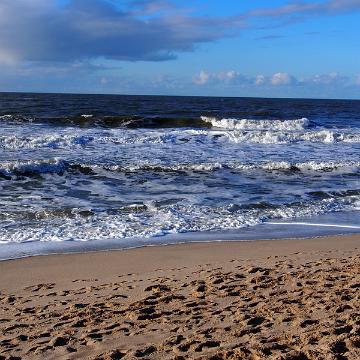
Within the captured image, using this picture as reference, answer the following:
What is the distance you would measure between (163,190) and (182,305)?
818 cm

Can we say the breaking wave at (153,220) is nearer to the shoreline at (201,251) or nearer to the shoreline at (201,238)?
the shoreline at (201,238)

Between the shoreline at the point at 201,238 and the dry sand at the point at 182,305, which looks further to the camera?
the shoreline at the point at 201,238

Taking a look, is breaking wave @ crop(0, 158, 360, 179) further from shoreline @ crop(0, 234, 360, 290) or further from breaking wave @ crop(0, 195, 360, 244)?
shoreline @ crop(0, 234, 360, 290)

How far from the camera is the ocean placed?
29.0 feet

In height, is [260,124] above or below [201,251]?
above

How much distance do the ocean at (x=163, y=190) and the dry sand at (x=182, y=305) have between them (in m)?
1.09

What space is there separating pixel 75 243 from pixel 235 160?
38.2 ft

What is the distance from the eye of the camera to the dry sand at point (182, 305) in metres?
3.86

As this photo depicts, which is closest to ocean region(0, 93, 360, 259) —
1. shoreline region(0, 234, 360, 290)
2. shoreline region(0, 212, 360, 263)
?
shoreline region(0, 212, 360, 263)

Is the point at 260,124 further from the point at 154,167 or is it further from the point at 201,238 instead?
the point at 201,238

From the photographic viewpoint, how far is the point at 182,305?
16.3 ft

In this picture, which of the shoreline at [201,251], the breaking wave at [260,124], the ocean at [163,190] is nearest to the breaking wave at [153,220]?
the ocean at [163,190]

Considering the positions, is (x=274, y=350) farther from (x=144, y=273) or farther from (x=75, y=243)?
(x=75, y=243)

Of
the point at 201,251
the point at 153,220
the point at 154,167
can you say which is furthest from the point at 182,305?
the point at 154,167
